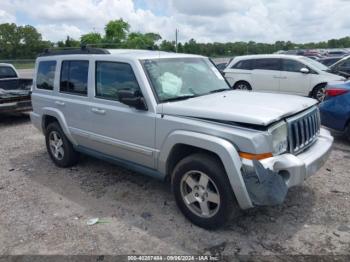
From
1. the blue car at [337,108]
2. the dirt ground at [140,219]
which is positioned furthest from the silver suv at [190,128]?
the blue car at [337,108]

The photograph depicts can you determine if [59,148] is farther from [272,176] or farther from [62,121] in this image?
[272,176]

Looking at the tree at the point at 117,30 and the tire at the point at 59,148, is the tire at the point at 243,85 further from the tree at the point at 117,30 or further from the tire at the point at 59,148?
the tree at the point at 117,30

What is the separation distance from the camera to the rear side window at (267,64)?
453 inches

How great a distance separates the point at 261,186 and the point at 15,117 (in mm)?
9358

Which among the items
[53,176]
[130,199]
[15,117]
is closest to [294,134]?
[130,199]

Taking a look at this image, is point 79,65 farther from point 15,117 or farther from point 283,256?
point 15,117

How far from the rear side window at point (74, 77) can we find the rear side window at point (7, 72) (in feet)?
21.0

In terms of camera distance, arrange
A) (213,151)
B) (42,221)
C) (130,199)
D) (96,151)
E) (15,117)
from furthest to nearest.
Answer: (15,117) → (96,151) → (130,199) → (42,221) → (213,151)

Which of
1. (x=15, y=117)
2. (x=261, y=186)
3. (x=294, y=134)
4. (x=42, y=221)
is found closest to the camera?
(x=261, y=186)

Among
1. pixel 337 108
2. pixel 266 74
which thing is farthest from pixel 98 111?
pixel 266 74

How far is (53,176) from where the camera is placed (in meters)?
5.39

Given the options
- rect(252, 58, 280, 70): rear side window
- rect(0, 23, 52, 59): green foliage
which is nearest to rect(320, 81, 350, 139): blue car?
rect(252, 58, 280, 70): rear side window

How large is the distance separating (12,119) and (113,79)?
704 cm

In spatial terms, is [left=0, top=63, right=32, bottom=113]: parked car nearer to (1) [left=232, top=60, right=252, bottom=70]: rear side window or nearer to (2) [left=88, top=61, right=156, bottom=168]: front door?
(2) [left=88, top=61, right=156, bottom=168]: front door
